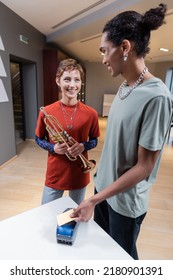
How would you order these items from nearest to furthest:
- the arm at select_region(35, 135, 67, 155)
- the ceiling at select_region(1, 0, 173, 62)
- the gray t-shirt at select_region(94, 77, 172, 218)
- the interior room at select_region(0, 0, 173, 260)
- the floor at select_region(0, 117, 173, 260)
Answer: the gray t-shirt at select_region(94, 77, 172, 218) → the arm at select_region(35, 135, 67, 155) → the floor at select_region(0, 117, 173, 260) → the interior room at select_region(0, 0, 173, 260) → the ceiling at select_region(1, 0, 173, 62)

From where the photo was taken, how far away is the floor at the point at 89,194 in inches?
59.6

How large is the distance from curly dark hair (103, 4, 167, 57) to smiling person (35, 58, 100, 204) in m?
0.44

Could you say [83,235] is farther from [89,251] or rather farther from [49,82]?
[49,82]

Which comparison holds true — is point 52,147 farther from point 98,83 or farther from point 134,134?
point 98,83

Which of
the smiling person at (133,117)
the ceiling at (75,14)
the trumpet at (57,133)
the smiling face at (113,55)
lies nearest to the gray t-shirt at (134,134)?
the smiling person at (133,117)

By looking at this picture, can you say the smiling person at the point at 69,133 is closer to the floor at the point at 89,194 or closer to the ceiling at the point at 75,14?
the floor at the point at 89,194

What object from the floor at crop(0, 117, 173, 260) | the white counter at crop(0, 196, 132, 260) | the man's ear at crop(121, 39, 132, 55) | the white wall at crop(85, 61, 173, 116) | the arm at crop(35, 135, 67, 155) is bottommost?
the floor at crop(0, 117, 173, 260)

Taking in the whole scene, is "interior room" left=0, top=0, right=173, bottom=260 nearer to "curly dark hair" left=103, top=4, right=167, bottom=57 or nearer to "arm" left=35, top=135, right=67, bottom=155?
"arm" left=35, top=135, right=67, bottom=155

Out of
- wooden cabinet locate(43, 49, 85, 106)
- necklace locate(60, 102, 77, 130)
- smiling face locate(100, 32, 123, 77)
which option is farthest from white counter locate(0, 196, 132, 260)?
wooden cabinet locate(43, 49, 85, 106)

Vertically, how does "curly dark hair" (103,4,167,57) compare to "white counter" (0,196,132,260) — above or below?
above

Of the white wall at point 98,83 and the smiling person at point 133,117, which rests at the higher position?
the white wall at point 98,83

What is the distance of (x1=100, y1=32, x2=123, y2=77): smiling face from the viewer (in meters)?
0.63

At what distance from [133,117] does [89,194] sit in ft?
5.79

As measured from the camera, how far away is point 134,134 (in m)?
0.64
